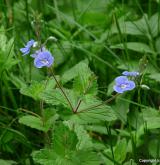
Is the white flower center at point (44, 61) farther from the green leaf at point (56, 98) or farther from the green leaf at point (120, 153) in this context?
the green leaf at point (120, 153)

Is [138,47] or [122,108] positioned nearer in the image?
[122,108]

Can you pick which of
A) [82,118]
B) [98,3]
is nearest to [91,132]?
[82,118]

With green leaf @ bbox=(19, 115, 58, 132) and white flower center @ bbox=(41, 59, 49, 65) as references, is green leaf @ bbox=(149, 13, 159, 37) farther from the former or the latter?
white flower center @ bbox=(41, 59, 49, 65)

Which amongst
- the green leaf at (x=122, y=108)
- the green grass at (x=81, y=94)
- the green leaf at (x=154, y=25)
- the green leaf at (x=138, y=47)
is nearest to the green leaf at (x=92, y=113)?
the green grass at (x=81, y=94)

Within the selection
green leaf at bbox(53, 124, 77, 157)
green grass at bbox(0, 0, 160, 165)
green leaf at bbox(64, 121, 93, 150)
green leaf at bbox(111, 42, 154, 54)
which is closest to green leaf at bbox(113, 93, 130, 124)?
green grass at bbox(0, 0, 160, 165)

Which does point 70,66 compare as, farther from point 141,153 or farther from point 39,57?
point 39,57

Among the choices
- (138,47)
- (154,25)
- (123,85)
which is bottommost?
(123,85)

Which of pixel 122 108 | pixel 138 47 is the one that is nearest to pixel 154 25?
pixel 138 47

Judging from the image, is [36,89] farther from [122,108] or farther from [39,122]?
[122,108]
